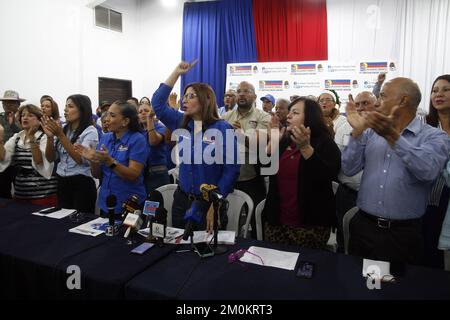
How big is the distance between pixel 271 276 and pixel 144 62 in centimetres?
836

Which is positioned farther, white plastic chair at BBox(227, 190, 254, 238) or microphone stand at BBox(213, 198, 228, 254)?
white plastic chair at BBox(227, 190, 254, 238)

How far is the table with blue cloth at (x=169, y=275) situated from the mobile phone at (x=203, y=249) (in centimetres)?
3

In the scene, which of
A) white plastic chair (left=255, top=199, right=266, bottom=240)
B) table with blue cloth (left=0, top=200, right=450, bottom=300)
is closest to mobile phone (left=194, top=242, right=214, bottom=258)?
table with blue cloth (left=0, top=200, right=450, bottom=300)

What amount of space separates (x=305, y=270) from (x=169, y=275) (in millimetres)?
580

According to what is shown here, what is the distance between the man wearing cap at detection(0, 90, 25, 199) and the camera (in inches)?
120

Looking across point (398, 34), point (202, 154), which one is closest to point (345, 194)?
point (202, 154)

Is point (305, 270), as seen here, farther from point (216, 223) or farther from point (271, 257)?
point (216, 223)

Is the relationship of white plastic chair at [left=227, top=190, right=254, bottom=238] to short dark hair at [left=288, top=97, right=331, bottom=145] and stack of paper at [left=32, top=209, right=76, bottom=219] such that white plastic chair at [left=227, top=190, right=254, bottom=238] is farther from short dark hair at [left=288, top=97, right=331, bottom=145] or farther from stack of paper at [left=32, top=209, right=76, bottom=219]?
stack of paper at [left=32, top=209, right=76, bottom=219]

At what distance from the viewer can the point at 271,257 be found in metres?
1.54

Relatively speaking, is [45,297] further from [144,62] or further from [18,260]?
[144,62]

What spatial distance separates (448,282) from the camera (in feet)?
4.29

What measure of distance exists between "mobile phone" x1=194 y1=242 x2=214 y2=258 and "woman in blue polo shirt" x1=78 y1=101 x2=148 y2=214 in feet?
2.38

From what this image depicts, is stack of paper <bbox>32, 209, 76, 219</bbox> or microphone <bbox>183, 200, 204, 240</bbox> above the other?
microphone <bbox>183, 200, 204, 240</bbox>

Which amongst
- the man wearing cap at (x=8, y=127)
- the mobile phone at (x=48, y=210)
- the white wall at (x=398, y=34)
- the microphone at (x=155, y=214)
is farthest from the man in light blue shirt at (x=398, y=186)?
the white wall at (x=398, y=34)
